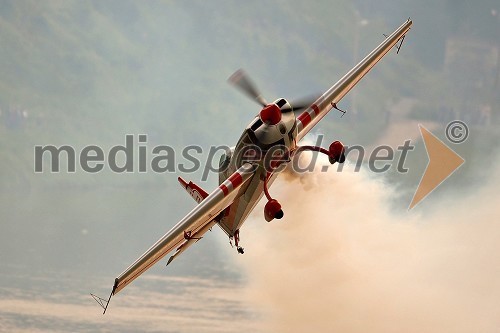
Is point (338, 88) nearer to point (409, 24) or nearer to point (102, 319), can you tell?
point (409, 24)

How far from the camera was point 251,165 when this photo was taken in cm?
3603

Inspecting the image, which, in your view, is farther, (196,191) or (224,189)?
(196,191)

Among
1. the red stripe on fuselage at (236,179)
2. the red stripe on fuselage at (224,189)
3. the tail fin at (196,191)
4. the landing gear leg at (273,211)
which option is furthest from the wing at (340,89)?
the tail fin at (196,191)

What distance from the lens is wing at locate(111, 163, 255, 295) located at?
118ft

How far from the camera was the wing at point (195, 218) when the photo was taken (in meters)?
36.1

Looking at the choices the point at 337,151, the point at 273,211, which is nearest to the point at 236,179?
the point at 273,211

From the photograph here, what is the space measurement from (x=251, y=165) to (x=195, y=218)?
10.3 feet

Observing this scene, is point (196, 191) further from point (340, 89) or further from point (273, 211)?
point (273, 211)

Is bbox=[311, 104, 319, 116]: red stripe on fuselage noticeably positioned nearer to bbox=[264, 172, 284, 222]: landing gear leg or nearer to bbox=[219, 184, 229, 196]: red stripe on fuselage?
bbox=[219, 184, 229, 196]: red stripe on fuselage

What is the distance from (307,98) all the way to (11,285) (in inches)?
1507

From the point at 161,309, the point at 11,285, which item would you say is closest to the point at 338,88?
the point at 161,309

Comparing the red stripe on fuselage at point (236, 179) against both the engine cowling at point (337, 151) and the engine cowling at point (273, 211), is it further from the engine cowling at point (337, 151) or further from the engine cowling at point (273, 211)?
the engine cowling at point (337, 151)

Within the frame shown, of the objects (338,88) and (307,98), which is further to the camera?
(338,88)

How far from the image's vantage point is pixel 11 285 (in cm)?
6650
